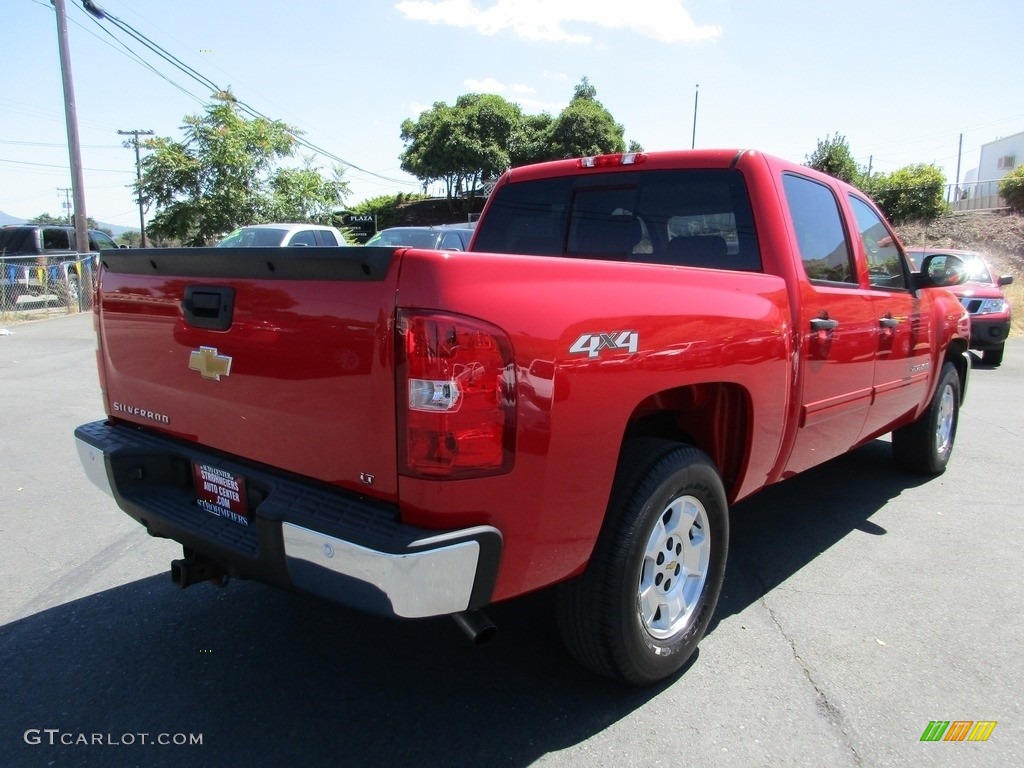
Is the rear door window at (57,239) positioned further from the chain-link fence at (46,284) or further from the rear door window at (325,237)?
the rear door window at (325,237)

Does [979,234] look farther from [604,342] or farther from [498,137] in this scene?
[604,342]

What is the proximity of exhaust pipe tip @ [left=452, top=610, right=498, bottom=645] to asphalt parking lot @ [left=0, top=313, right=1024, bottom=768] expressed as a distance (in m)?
0.50

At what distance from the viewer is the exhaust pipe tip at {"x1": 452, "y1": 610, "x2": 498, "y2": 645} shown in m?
2.17

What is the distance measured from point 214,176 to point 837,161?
28.0 m

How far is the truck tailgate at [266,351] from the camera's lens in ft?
6.77

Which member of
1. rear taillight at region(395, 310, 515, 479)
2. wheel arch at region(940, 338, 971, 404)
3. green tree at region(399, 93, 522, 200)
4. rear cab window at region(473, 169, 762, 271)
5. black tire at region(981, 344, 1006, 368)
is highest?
green tree at region(399, 93, 522, 200)

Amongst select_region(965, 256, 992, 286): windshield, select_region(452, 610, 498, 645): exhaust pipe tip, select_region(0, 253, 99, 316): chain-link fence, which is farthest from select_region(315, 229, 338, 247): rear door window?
select_region(452, 610, 498, 645): exhaust pipe tip

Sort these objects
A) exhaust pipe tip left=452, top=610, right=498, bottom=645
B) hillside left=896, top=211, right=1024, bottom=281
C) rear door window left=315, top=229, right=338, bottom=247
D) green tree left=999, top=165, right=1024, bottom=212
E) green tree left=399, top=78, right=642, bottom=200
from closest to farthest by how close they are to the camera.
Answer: exhaust pipe tip left=452, top=610, right=498, bottom=645
rear door window left=315, top=229, right=338, bottom=247
hillside left=896, top=211, right=1024, bottom=281
green tree left=999, top=165, right=1024, bottom=212
green tree left=399, top=78, right=642, bottom=200

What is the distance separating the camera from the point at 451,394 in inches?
77.2

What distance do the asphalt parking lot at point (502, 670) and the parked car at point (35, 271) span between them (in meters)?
12.3

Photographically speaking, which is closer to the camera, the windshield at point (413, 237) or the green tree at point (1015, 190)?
the windshield at point (413, 237)

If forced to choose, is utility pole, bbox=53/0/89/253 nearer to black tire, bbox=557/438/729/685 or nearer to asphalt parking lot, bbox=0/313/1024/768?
asphalt parking lot, bbox=0/313/1024/768

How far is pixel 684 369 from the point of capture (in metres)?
2.58

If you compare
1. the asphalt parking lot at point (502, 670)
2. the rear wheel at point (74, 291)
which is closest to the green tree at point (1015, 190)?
the asphalt parking lot at point (502, 670)
